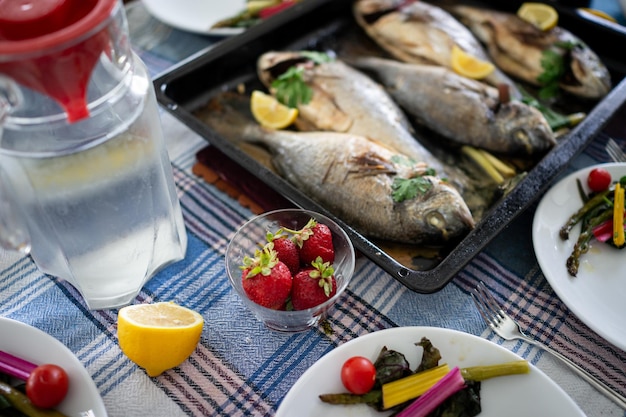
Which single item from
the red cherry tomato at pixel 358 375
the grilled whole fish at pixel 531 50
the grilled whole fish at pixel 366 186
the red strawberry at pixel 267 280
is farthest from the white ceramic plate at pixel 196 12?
the red cherry tomato at pixel 358 375

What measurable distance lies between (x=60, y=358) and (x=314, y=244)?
56cm

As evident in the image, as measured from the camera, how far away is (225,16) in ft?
7.84

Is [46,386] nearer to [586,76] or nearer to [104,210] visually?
[104,210]

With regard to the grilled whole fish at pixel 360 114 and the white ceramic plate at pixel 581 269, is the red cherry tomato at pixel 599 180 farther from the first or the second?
the grilled whole fish at pixel 360 114

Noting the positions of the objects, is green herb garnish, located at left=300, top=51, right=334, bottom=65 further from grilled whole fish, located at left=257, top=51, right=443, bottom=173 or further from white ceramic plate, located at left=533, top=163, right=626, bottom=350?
white ceramic plate, located at left=533, top=163, right=626, bottom=350

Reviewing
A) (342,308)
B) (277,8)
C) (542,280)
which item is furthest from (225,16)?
(542,280)

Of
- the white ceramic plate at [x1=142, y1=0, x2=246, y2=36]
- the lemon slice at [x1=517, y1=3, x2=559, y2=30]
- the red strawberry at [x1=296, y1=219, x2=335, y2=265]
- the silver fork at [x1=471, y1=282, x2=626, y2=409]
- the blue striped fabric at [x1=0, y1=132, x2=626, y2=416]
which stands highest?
the lemon slice at [x1=517, y1=3, x2=559, y2=30]

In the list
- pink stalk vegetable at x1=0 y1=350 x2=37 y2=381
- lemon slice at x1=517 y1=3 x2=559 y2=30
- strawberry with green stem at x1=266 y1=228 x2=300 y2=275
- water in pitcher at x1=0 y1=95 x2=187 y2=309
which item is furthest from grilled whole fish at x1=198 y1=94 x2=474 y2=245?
lemon slice at x1=517 y1=3 x2=559 y2=30

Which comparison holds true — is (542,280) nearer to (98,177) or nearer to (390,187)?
(390,187)

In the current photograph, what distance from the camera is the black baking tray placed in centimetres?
133

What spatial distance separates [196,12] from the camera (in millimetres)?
2363

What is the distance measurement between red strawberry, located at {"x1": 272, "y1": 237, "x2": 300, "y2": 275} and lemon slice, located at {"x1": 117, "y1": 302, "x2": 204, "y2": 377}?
0.22 m

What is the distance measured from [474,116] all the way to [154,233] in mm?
1071

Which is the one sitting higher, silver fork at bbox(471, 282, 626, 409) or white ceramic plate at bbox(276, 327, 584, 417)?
white ceramic plate at bbox(276, 327, 584, 417)
